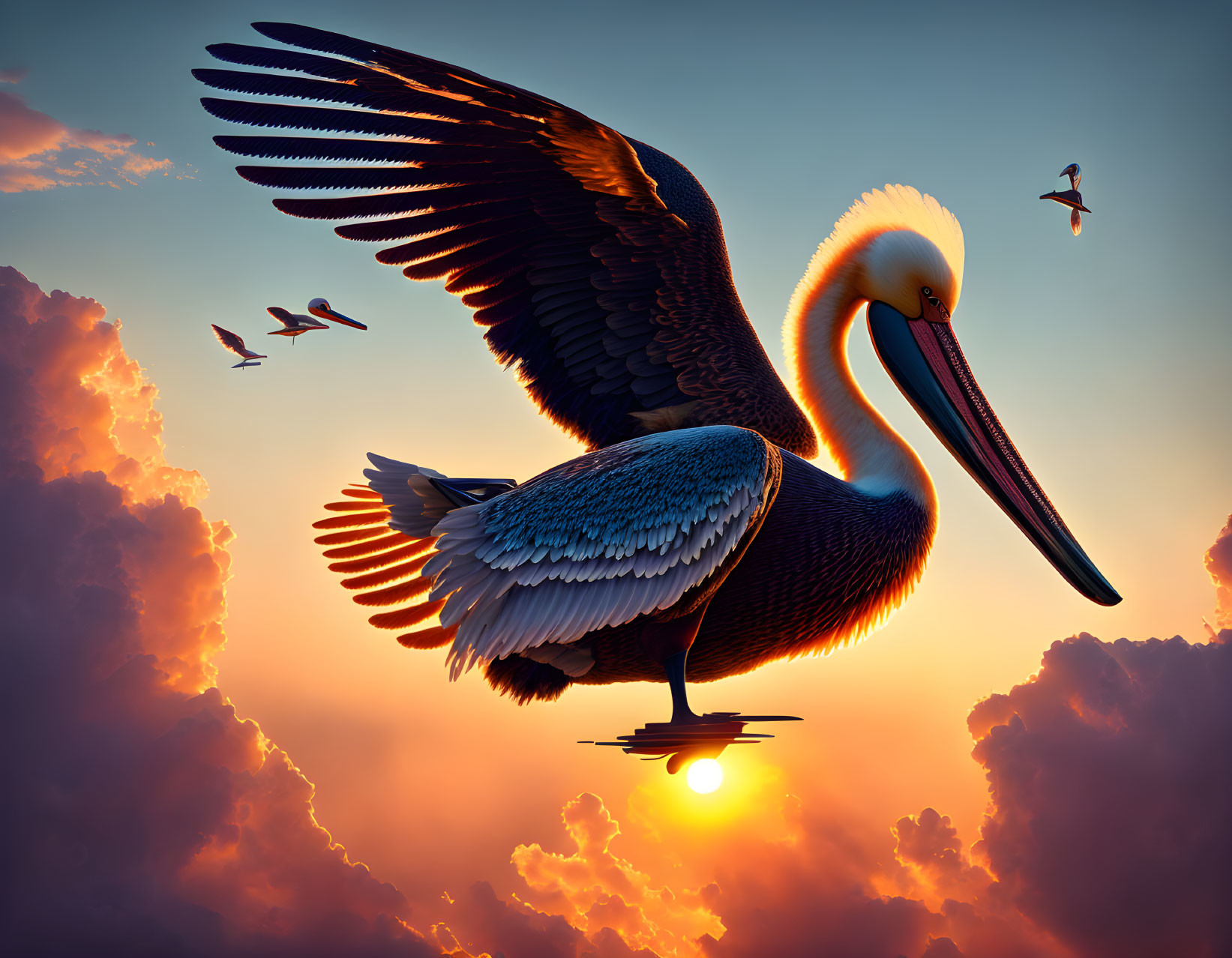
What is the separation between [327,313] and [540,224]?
122cm

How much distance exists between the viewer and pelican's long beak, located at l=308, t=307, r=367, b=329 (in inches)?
170

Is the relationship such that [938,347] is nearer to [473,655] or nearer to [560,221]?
[560,221]

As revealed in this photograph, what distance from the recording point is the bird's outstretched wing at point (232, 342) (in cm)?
439

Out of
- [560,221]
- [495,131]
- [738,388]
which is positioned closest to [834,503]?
[738,388]

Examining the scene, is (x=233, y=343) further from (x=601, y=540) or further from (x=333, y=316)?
(x=601, y=540)

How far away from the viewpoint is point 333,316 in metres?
4.31

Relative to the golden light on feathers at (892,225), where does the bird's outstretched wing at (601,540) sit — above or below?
below

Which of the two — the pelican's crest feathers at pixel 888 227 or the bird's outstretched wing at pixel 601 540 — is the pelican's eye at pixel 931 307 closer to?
the pelican's crest feathers at pixel 888 227

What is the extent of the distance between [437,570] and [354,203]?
60.7 inches

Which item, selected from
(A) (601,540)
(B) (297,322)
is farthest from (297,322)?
(A) (601,540)

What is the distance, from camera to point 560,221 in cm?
376

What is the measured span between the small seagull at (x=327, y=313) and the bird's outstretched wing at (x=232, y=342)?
1.28 feet

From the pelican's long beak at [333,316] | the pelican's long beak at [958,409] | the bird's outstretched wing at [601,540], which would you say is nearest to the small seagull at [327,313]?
the pelican's long beak at [333,316]

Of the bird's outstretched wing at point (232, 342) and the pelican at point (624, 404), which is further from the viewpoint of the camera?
the bird's outstretched wing at point (232, 342)
